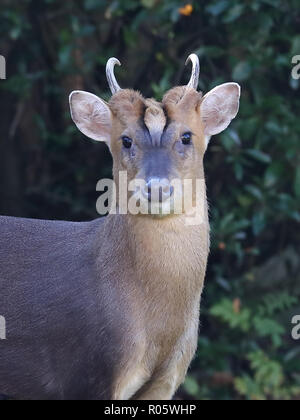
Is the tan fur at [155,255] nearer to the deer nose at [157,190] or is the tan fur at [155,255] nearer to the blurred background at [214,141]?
the deer nose at [157,190]

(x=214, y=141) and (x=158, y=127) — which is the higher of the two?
(x=214, y=141)

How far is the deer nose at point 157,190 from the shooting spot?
144 inches

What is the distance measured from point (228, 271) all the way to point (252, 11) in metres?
1.80

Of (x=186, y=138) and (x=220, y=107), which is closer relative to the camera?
(x=186, y=138)

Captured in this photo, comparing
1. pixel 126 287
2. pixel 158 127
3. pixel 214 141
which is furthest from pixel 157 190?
pixel 214 141

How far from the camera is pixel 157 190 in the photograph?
367 centimetres

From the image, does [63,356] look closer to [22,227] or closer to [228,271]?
[22,227]

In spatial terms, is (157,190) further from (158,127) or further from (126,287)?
(126,287)

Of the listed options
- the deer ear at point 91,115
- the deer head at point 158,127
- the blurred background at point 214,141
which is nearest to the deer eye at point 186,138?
the deer head at point 158,127

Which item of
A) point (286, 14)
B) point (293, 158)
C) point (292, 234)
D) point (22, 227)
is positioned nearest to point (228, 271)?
point (292, 234)

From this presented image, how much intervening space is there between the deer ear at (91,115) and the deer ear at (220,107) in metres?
0.43

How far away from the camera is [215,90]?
418 centimetres

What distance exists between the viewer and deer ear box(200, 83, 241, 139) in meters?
4.18

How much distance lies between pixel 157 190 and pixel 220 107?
726 mm
